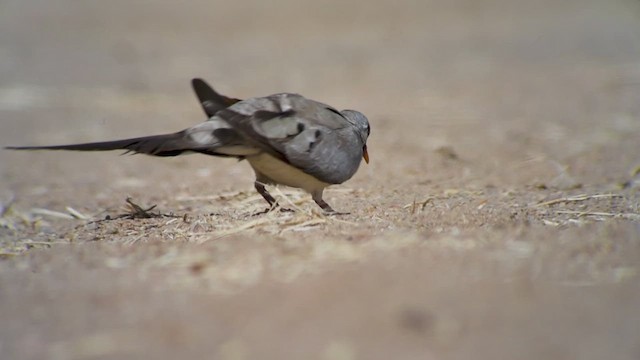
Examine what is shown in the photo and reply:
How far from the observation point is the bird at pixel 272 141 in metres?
5.61

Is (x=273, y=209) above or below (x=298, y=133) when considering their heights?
below

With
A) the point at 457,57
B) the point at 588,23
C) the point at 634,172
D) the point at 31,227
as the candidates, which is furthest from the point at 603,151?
the point at 588,23

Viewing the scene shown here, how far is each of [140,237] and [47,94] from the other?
8.01 metres

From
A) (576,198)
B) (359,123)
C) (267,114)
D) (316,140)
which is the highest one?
(267,114)

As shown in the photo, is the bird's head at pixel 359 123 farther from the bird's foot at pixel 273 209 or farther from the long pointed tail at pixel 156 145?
the long pointed tail at pixel 156 145

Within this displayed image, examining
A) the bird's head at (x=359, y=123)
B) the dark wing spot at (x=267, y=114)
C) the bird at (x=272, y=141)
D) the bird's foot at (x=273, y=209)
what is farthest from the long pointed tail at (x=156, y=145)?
the bird's head at (x=359, y=123)

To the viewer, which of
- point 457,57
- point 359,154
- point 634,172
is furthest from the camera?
point 457,57

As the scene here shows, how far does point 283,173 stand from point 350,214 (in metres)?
0.48

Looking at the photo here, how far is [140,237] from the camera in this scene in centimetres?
550

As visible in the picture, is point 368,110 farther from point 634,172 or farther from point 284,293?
point 284,293

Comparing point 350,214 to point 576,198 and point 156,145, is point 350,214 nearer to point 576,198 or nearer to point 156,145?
point 156,145

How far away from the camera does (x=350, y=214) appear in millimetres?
5945

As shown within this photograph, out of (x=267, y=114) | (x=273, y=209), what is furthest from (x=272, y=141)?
(x=273, y=209)

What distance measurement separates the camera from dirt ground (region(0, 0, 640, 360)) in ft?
12.5
